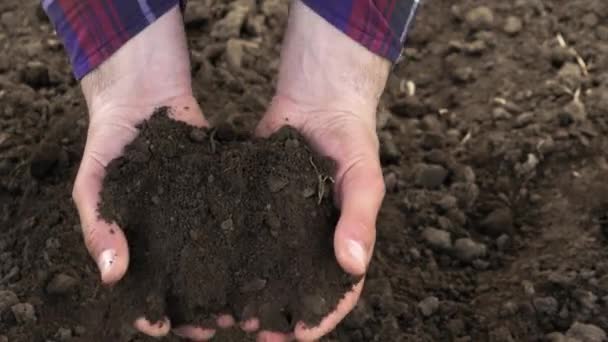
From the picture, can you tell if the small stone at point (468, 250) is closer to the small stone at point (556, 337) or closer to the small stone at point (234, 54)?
the small stone at point (556, 337)

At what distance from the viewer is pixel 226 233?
149cm

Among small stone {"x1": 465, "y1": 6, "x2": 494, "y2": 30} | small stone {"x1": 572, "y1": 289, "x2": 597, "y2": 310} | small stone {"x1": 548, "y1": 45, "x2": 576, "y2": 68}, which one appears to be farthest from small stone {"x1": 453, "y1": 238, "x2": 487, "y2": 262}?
small stone {"x1": 465, "y1": 6, "x2": 494, "y2": 30}

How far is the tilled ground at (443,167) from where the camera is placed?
1.76 meters

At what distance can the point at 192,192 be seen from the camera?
4.98 ft

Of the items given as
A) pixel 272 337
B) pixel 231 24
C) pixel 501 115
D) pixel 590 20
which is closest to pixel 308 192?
pixel 272 337

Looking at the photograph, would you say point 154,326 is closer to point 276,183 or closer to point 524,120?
point 276,183

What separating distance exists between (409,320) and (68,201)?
2.66 ft

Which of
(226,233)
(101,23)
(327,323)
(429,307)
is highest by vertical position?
(101,23)

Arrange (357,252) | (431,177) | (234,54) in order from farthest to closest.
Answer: (234,54) → (431,177) → (357,252)

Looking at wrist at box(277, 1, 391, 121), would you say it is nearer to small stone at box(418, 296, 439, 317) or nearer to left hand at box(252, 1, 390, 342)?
left hand at box(252, 1, 390, 342)

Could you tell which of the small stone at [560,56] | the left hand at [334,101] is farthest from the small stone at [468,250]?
the small stone at [560,56]

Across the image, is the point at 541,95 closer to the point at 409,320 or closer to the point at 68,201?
the point at 409,320

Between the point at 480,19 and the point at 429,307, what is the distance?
1.00 m

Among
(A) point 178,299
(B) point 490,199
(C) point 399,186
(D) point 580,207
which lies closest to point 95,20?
(A) point 178,299
